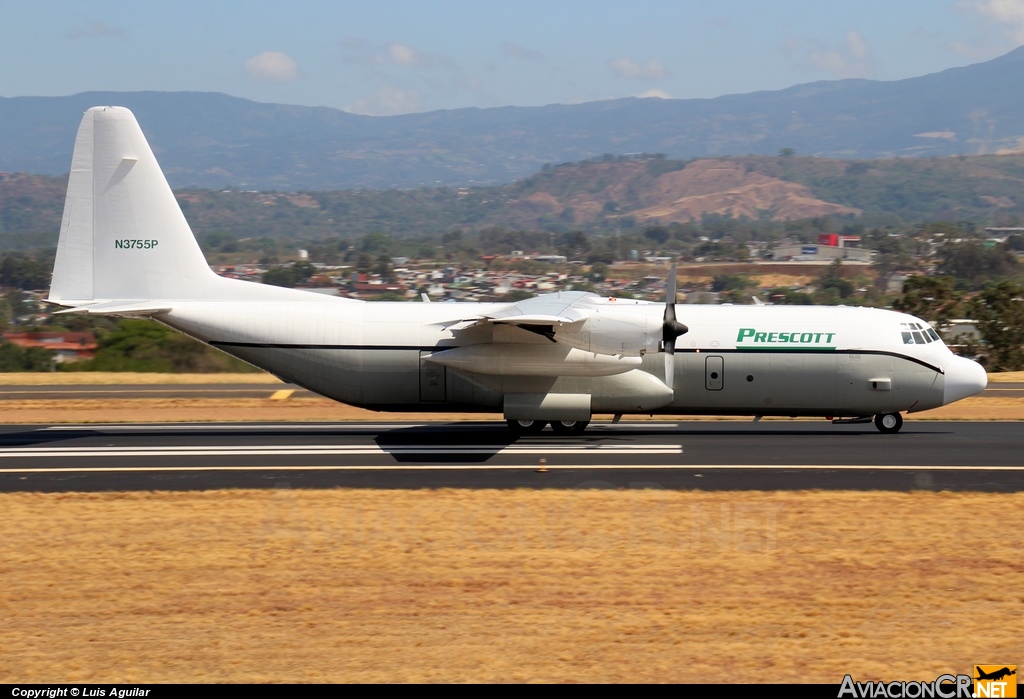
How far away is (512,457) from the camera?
911 inches

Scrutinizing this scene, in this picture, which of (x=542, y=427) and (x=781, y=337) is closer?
(x=781, y=337)

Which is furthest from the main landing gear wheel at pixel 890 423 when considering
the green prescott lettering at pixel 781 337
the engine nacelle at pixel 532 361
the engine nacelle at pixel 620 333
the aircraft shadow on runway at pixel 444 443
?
the aircraft shadow on runway at pixel 444 443

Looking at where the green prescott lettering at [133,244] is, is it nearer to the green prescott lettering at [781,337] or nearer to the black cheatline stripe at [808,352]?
the black cheatline stripe at [808,352]

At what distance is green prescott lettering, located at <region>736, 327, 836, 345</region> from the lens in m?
25.6

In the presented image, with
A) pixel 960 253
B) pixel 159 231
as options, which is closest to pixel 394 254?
pixel 960 253

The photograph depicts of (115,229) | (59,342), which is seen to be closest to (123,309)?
(115,229)

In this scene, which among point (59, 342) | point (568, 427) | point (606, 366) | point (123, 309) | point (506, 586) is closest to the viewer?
point (506, 586)

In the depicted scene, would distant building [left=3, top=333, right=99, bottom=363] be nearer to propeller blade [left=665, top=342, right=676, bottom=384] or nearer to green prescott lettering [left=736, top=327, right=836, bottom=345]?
propeller blade [left=665, top=342, right=676, bottom=384]

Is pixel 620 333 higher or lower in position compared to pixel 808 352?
higher

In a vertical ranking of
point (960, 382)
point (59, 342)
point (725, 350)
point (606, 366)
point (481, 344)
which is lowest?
point (59, 342)

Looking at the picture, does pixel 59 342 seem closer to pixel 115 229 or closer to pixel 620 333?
pixel 115 229

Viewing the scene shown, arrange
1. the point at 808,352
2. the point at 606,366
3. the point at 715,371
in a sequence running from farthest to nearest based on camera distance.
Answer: the point at 808,352 < the point at 715,371 < the point at 606,366

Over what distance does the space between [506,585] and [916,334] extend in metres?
16.3

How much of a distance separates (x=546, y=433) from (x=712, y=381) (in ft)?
14.6
